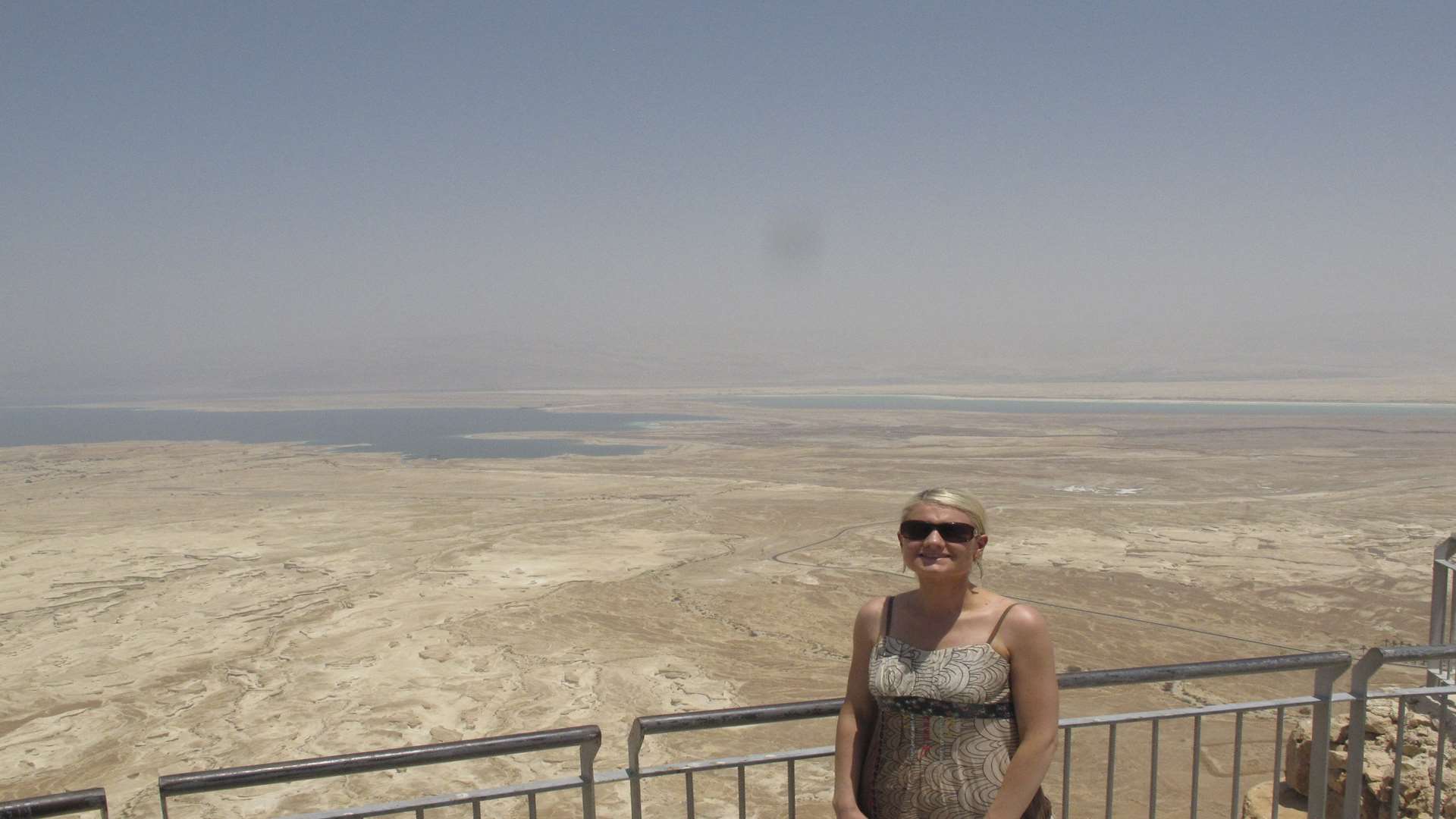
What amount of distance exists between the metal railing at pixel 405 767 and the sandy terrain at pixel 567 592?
475cm

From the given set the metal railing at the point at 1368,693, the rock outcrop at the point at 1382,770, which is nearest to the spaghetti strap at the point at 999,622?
the metal railing at the point at 1368,693

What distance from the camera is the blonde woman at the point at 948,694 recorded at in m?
2.15

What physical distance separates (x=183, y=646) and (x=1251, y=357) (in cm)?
14223

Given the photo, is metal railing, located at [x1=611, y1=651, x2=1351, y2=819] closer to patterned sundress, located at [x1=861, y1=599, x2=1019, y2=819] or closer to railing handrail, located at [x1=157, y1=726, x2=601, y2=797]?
railing handrail, located at [x1=157, y1=726, x2=601, y2=797]

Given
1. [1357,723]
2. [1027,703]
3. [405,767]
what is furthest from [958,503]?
[1357,723]

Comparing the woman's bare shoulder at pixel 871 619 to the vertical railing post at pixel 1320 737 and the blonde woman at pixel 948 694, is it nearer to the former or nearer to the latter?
the blonde woman at pixel 948 694

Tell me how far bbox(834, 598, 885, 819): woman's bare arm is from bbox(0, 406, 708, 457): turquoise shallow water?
32.6m

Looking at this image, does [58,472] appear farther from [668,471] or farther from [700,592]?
[700,592]

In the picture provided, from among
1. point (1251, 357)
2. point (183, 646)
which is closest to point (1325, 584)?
point (183, 646)

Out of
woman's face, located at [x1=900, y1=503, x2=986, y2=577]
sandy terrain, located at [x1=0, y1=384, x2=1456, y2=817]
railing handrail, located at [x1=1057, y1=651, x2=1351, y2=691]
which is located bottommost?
sandy terrain, located at [x1=0, y1=384, x2=1456, y2=817]

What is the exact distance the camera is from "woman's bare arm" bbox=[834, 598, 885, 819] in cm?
231

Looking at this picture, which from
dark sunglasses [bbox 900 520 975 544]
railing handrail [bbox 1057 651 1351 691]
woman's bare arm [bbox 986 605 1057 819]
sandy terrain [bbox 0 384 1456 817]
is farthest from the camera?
sandy terrain [bbox 0 384 1456 817]

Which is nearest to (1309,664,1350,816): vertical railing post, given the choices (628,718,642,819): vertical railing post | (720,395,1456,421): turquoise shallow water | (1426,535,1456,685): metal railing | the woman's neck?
the woman's neck

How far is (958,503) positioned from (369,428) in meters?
54.7
